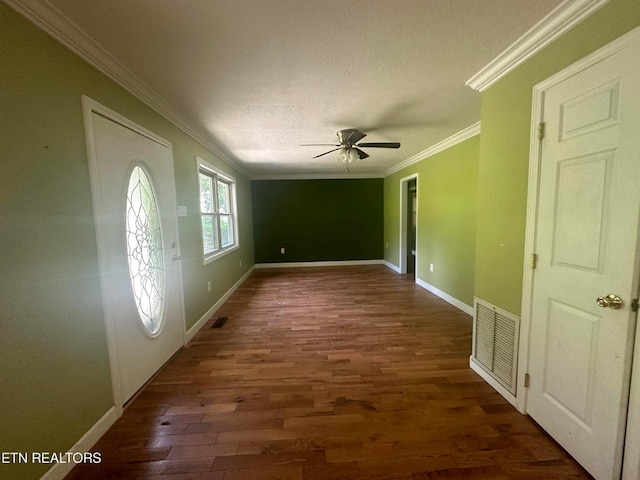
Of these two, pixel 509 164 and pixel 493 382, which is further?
pixel 493 382

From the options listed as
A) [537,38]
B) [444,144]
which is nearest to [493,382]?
[537,38]

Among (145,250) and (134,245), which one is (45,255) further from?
(145,250)

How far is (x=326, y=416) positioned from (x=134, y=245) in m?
1.87

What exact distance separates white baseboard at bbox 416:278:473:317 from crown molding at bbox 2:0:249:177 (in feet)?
13.4

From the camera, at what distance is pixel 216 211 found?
13.4 ft

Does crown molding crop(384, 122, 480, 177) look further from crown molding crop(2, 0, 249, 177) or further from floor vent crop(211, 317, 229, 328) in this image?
floor vent crop(211, 317, 229, 328)

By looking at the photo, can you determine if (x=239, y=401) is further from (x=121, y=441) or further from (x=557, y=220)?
(x=557, y=220)

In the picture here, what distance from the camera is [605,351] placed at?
1.20 metres

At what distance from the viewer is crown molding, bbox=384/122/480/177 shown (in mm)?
3066

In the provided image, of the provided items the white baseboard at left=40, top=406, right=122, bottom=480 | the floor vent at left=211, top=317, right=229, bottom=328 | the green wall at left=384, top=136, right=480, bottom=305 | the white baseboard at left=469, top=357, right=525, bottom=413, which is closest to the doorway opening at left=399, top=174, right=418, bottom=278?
the green wall at left=384, top=136, right=480, bottom=305

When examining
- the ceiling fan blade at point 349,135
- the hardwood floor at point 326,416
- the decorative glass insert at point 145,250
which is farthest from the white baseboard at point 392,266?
the decorative glass insert at point 145,250

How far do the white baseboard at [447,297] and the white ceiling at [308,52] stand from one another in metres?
2.33

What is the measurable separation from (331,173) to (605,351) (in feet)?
18.4

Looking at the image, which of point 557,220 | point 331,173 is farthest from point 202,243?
point 331,173
